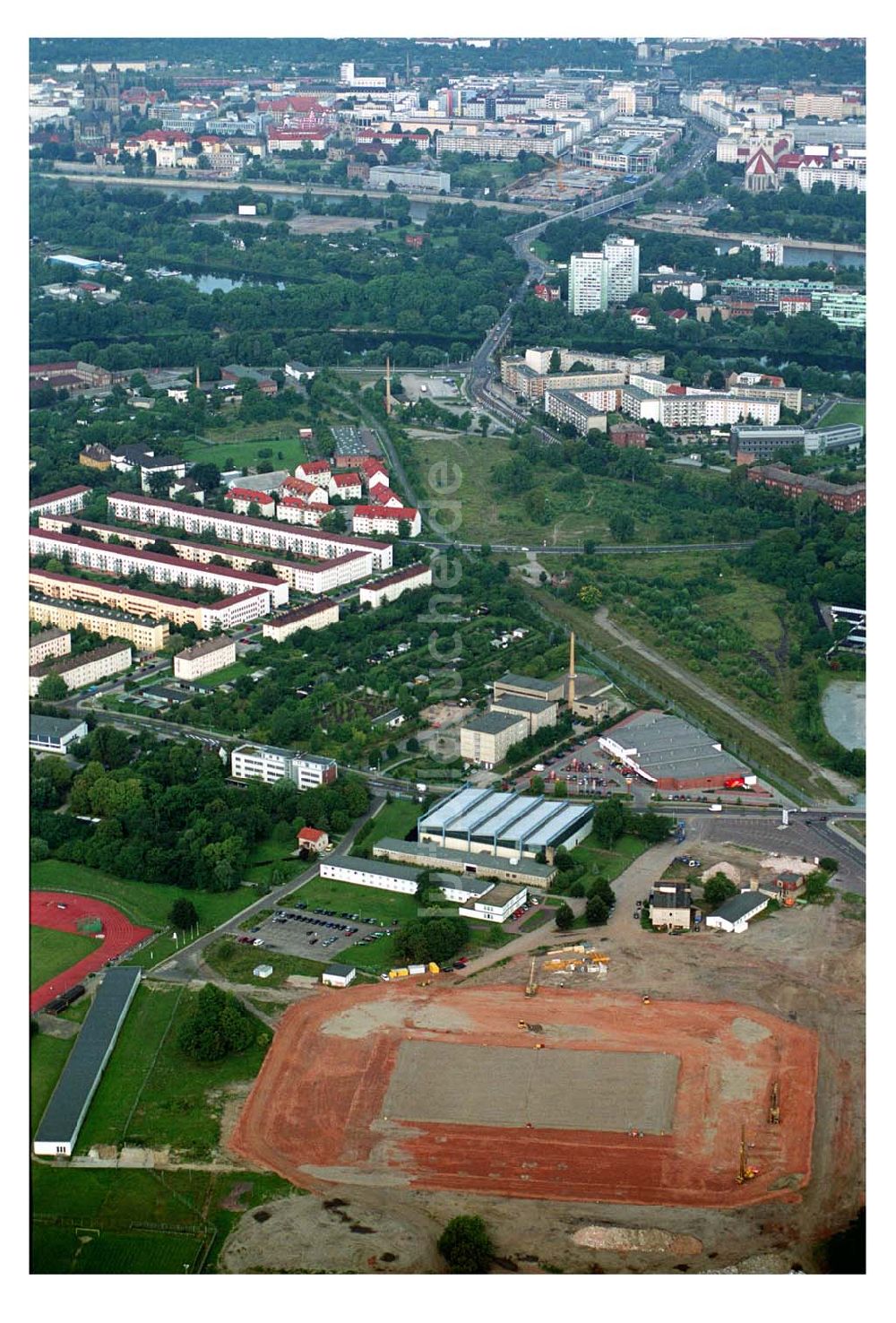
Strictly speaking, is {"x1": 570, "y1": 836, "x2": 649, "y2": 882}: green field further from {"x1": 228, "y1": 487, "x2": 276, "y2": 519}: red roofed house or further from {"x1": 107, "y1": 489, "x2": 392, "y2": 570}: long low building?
{"x1": 228, "y1": 487, "x2": 276, "y2": 519}: red roofed house

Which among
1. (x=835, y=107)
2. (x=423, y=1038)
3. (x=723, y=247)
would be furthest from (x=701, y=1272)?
(x=835, y=107)

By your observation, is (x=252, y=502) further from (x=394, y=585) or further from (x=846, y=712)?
(x=846, y=712)

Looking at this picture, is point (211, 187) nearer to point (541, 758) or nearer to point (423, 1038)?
point (541, 758)

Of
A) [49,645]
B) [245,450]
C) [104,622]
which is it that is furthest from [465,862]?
[245,450]

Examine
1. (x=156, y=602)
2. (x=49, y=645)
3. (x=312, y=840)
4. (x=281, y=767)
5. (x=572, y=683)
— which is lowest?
(x=312, y=840)

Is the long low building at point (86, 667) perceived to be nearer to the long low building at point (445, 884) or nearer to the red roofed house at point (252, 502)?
the long low building at point (445, 884)

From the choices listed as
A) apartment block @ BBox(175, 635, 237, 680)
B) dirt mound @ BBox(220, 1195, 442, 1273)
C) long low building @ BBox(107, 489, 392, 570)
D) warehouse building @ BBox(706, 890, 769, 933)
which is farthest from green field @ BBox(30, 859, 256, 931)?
long low building @ BBox(107, 489, 392, 570)

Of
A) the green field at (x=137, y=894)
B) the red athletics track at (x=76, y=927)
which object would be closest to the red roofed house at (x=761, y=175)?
the green field at (x=137, y=894)
